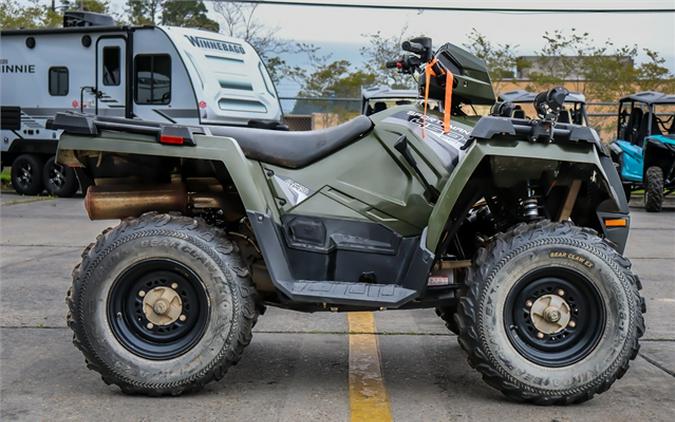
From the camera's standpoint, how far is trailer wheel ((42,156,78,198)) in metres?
17.9

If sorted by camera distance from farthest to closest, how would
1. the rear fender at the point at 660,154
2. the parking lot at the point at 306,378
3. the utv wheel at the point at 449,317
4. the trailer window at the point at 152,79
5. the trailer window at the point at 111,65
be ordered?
the trailer window at the point at 111,65, the rear fender at the point at 660,154, the trailer window at the point at 152,79, the utv wheel at the point at 449,317, the parking lot at the point at 306,378

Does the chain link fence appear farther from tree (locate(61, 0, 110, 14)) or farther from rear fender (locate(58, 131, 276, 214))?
rear fender (locate(58, 131, 276, 214))

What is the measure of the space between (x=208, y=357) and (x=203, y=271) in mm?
448

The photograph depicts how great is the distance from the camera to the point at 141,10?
28.5 meters

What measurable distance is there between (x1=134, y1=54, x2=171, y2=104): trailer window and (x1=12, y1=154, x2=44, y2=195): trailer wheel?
3058 millimetres

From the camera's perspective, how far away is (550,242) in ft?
14.6

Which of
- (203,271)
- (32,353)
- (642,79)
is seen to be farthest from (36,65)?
(642,79)

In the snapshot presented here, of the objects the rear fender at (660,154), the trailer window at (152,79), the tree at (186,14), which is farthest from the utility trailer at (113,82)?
the tree at (186,14)

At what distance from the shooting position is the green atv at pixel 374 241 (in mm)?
4422

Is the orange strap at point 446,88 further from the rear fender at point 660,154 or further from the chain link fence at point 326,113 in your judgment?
the chain link fence at point 326,113

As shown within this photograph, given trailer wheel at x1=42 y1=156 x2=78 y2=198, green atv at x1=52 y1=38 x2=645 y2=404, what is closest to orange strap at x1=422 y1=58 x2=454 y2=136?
green atv at x1=52 y1=38 x2=645 y2=404

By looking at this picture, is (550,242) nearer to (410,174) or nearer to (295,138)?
(410,174)

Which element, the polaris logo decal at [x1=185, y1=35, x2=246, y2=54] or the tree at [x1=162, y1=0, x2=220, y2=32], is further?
the tree at [x1=162, y1=0, x2=220, y2=32]

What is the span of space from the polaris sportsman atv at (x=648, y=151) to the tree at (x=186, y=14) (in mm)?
14514
